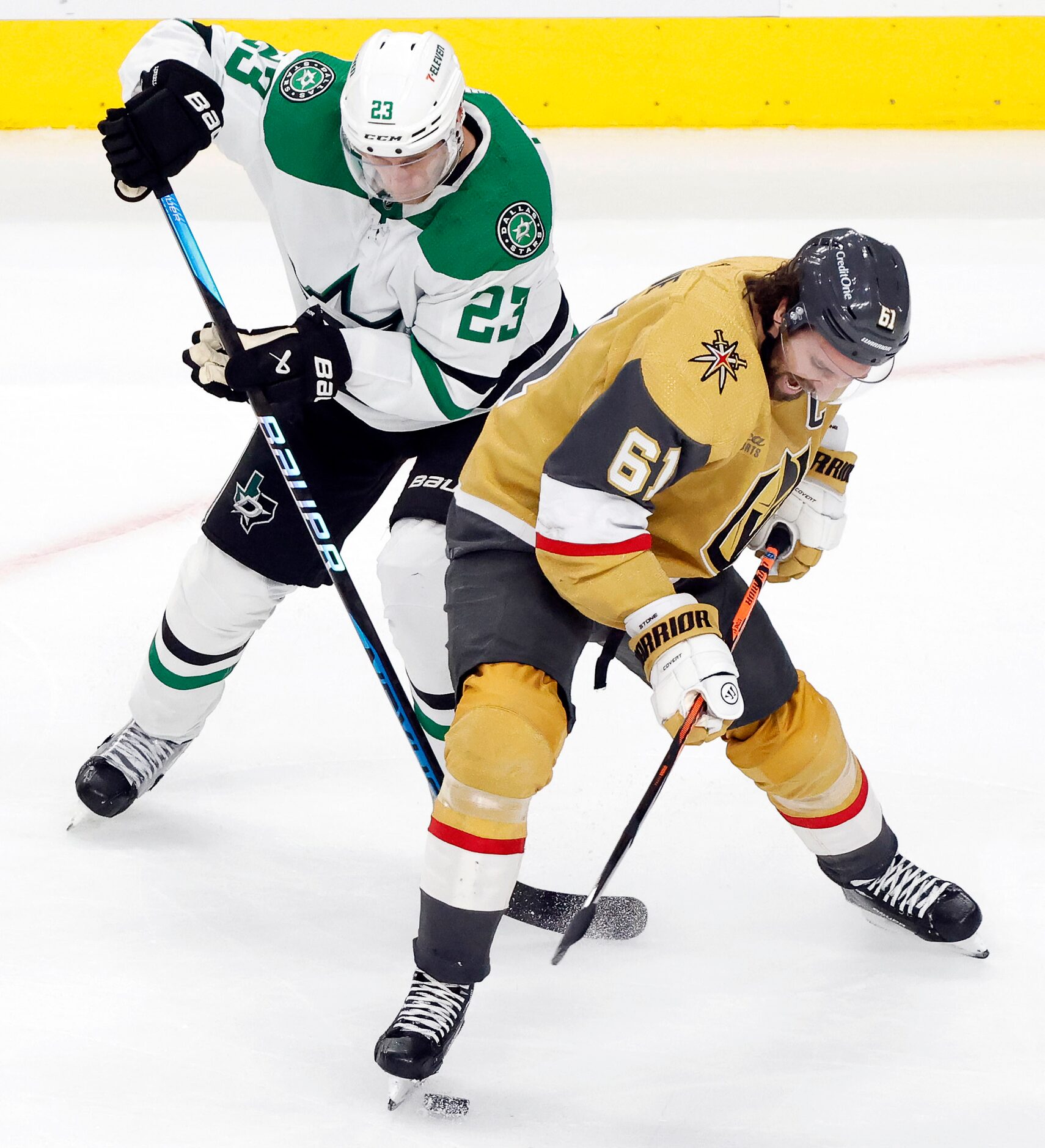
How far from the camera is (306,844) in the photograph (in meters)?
2.53

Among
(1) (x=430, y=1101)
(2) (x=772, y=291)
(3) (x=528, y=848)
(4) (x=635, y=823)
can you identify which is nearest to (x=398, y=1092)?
(1) (x=430, y=1101)

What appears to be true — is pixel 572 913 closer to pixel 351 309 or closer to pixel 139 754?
pixel 139 754

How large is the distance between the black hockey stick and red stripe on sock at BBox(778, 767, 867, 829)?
32 cm

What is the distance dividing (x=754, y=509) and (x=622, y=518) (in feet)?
0.96

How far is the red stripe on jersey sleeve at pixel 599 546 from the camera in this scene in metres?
1.79

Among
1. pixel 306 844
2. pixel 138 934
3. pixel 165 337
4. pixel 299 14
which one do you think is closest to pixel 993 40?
pixel 299 14

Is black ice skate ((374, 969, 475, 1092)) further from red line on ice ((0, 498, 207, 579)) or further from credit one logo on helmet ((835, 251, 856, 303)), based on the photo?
red line on ice ((0, 498, 207, 579))

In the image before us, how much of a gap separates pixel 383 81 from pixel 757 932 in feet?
4.61

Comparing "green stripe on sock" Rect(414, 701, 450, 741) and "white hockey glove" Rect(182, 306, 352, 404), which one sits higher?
"white hockey glove" Rect(182, 306, 352, 404)

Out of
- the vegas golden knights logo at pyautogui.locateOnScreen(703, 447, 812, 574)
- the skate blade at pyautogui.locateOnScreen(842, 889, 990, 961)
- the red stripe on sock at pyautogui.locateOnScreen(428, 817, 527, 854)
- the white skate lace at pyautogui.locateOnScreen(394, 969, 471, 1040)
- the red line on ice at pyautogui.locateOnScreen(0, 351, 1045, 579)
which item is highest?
the vegas golden knights logo at pyautogui.locateOnScreen(703, 447, 812, 574)

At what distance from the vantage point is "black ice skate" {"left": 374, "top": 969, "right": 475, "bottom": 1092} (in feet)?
5.91

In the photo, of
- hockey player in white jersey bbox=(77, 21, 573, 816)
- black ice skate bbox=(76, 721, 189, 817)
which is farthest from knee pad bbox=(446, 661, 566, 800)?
black ice skate bbox=(76, 721, 189, 817)

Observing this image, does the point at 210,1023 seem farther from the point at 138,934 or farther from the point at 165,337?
the point at 165,337

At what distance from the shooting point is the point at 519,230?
221cm
